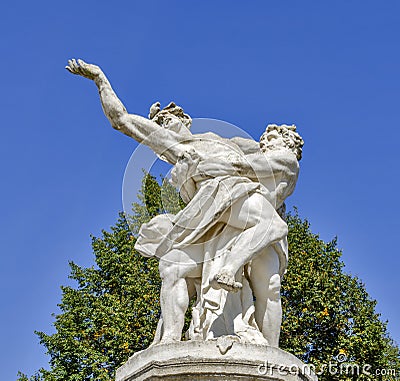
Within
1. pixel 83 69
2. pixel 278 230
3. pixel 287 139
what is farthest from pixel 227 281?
pixel 83 69

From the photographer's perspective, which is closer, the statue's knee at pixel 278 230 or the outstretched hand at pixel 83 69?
the statue's knee at pixel 278 230

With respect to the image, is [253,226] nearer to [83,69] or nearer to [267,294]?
[267,294]

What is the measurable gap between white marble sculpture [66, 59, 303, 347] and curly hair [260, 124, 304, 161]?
28 cm

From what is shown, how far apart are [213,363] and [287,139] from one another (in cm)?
300

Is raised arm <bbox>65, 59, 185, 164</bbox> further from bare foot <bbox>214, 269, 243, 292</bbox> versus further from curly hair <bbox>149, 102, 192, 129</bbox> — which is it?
bare foot <bbox>214, 269, 243, 292</bbox>

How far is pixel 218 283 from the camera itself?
7.01 meters

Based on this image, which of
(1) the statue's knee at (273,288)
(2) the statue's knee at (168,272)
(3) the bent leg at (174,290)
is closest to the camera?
(3) the bent leg at (174,290)

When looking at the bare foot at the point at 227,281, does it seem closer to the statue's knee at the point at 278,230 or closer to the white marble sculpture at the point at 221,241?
the white marble sculpture at the point at 221,241

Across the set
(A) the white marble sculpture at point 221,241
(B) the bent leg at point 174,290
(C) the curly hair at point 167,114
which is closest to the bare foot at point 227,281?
(A) the white marble sculpture at point 221,241

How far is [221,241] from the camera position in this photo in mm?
7594

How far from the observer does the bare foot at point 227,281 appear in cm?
696

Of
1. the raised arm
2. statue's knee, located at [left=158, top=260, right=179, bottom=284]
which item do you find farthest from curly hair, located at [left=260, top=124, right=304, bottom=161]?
statue's knee, located at [left=158, top=260, right=179, bottom=284]

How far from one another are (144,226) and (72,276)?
624 inches

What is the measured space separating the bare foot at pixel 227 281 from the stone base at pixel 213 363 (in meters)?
0.56
